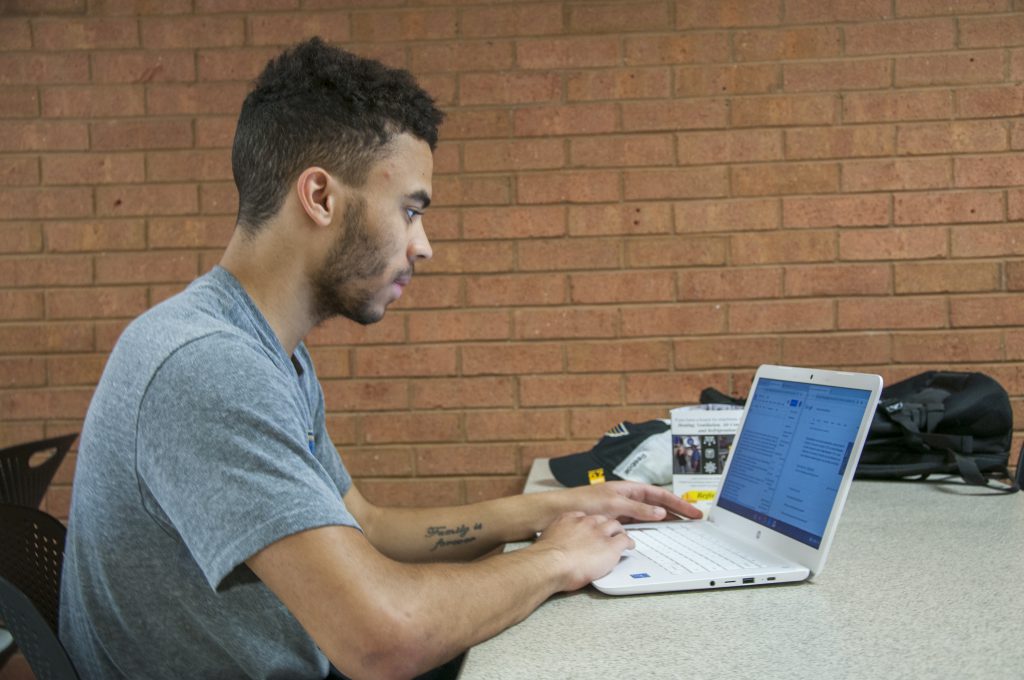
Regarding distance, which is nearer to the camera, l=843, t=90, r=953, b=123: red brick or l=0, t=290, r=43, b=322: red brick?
l=843, t=90, r=953, b=123: red brick

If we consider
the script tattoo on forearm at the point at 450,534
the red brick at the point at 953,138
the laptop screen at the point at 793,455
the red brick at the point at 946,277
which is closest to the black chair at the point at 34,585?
the script tattoo on forearm at the point at 450,534

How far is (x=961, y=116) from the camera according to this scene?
247 cm

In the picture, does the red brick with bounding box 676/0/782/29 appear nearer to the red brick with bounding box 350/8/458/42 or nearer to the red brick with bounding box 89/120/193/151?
the red brick with bounding box 350/8/458/42

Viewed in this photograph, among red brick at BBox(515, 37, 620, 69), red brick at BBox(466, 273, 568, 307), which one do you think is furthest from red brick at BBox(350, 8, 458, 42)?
red brick at BBox(466, 273, 568, 307)

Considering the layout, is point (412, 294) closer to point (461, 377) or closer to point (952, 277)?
point (461, 377)

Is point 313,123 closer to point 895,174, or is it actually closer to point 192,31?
point 192,31

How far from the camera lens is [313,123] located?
4.11ft

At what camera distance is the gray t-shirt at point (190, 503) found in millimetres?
934

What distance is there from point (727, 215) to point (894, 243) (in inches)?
18.8

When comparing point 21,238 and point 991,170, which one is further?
point 21,238

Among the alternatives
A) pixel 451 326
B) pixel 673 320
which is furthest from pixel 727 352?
pixel 451 326

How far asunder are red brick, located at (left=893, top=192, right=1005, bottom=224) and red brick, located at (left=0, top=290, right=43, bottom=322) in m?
2.50

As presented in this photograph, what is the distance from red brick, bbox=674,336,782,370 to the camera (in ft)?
8.25

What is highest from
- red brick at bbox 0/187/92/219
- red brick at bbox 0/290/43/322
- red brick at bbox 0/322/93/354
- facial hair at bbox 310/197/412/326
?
red brick at bbox 0/187/92/219
